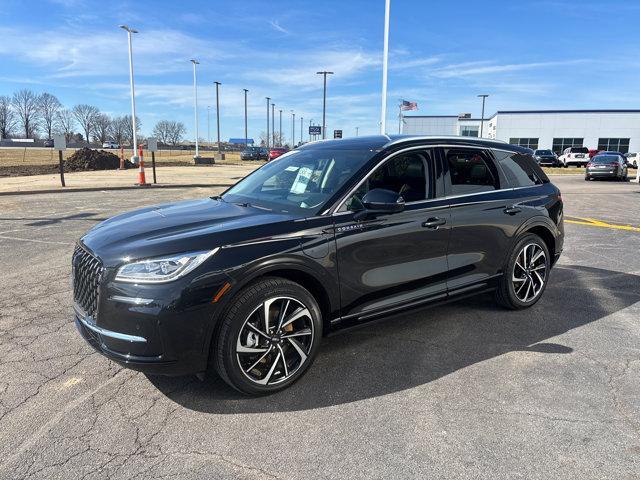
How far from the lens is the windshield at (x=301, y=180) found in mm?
3854

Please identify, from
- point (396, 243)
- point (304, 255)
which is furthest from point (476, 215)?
point (304, 255)

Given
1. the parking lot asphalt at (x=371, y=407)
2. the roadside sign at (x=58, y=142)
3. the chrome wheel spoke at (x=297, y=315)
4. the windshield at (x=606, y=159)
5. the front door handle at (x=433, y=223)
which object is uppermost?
the roadside sign at (x=58, y=142)

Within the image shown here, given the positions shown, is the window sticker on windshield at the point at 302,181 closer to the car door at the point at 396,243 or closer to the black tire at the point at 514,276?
the car door at the point at 396,243

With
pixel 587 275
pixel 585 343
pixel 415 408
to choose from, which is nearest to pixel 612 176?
pixel 587 275

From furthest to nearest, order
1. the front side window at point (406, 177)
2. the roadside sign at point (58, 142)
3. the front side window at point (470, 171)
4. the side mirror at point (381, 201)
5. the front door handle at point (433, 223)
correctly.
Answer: the roadside sign at point (58, 142) → the front side window at point (470, 171) → the front door handle at point (433, 223) → the front side window at point (406, 177) → the side mirror at point (381, 201)

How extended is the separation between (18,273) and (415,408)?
18.1 ft

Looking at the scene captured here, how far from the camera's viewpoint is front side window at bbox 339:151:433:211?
399cm

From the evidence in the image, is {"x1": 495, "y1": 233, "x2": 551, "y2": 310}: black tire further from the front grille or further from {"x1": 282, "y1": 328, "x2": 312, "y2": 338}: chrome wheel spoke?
the front grille

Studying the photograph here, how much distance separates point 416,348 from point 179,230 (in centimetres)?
222

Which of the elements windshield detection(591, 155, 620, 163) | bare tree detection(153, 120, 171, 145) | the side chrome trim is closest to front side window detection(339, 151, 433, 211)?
the side chrome trim

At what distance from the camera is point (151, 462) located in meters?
2.69

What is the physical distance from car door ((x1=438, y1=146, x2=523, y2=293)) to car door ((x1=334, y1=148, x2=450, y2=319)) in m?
0.15

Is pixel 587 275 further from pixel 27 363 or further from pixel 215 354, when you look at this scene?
pixel 27 363

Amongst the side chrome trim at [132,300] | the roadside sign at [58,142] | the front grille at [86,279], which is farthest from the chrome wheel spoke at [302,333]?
A: the roadside sign at [58,142]
